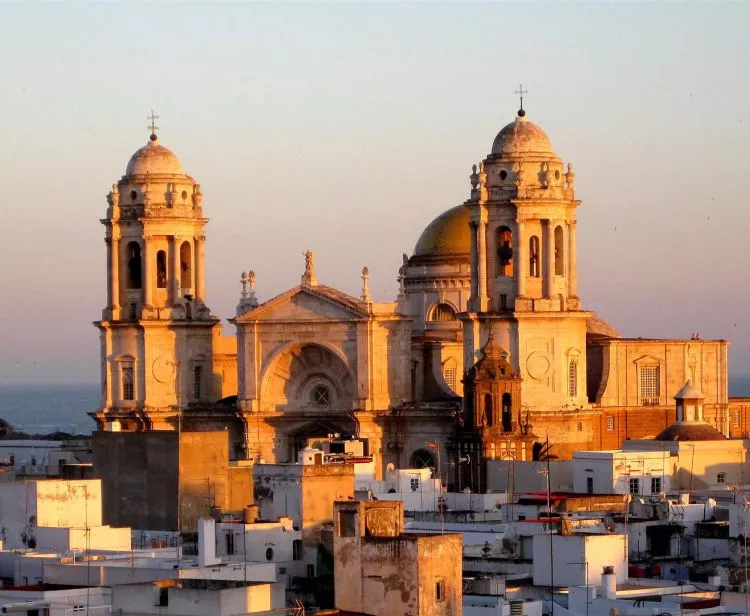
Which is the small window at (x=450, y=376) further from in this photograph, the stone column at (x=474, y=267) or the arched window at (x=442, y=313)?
the stone column at (x=474, y=267)

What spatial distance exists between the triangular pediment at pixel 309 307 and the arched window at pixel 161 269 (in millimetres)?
5385

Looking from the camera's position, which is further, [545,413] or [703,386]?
[703,386]

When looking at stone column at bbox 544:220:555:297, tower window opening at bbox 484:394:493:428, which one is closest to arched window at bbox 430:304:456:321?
stone column at bbox 544:220:555:297

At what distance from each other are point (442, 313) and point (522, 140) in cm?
1408

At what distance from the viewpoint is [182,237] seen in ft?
400

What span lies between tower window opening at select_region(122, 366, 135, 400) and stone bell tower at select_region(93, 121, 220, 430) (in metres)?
0.04

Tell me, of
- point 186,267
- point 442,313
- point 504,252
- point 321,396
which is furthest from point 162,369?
point 504,252

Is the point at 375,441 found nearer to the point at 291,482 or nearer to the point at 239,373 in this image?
the point at 239,373

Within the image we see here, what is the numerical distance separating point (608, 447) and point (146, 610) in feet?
194

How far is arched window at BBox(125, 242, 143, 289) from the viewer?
401 feet

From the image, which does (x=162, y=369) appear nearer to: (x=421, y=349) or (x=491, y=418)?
(x=421, y=349)

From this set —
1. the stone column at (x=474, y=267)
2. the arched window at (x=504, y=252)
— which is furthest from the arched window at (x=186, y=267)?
the arched window at (x=504, y=252)

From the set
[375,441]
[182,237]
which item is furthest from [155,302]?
[375,441]

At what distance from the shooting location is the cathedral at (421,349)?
369ft
